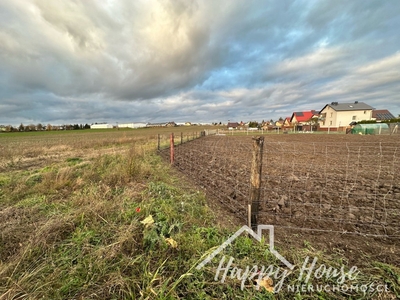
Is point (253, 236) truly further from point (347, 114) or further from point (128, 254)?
point (347, 114)

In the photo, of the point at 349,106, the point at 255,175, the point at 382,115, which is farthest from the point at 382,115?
the point at 255,175

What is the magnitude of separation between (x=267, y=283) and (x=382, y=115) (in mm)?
78010

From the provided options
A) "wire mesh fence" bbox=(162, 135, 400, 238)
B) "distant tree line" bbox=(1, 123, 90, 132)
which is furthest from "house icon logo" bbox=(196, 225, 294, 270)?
"distant tree line" bbox=(1, 123, 90, 132)

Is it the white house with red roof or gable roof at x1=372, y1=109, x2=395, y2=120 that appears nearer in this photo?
gable roof at x1=372, y1=109, x2=395, y2=120

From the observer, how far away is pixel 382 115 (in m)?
53.0

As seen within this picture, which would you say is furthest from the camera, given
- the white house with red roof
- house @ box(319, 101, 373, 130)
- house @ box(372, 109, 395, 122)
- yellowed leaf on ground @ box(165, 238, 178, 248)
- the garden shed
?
the white house with red roof

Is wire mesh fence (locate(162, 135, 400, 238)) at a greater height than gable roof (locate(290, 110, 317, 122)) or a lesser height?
lesser

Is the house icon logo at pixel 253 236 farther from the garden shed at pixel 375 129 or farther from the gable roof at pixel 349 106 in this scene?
the gable roof at pixel 349 106

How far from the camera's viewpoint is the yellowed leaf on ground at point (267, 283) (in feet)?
5.58

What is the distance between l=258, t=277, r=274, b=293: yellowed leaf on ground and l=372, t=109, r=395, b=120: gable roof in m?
74.7

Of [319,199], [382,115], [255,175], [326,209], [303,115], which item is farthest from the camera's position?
[303,115]

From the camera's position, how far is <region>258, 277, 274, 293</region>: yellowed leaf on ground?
1702mm

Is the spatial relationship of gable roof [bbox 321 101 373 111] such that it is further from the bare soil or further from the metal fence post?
the metal fence post

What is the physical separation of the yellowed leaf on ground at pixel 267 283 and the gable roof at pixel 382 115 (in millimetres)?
74687
